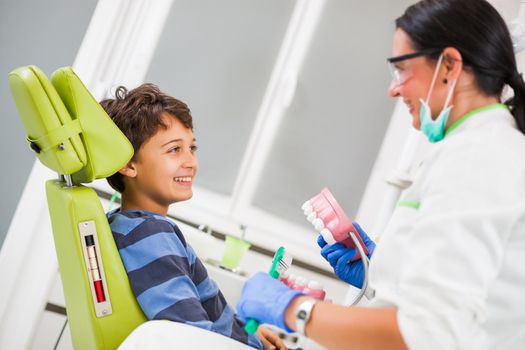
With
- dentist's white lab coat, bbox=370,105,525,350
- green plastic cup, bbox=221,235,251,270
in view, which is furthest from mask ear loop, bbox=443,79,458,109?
green plastic cup, bbox=221,235,251,270

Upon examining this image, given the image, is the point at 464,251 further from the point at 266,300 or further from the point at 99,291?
the point at 99,291

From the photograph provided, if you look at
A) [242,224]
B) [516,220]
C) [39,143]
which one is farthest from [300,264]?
[516,220]

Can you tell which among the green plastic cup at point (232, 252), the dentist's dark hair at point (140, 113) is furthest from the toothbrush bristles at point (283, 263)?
the green plastic cup at point (232, 252)

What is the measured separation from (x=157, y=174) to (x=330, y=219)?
0.50m

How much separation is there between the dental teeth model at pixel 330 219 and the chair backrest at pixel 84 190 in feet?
1.80

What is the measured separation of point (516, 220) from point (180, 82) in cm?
219

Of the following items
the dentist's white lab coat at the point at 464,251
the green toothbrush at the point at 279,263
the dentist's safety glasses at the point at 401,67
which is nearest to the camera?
the dentist's white lab coat at the point at 464,251

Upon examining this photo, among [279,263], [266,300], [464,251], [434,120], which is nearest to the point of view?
[464,251]

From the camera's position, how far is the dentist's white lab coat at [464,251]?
804 mm

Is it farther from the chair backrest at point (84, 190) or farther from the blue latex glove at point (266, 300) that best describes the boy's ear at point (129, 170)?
the blue latex glove at point (266, 300)

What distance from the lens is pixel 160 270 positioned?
127cm

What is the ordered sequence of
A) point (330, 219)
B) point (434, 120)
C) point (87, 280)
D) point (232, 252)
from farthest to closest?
point (232, 252)
point (330, 219)
point (87, 280)
point (434, 120)

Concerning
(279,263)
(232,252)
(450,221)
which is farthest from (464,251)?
(232,252)

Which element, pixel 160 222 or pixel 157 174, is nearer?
pixel 160 222
